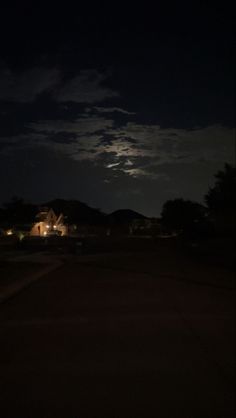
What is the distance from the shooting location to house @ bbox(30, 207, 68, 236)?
76312mm

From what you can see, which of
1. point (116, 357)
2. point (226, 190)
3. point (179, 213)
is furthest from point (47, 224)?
point (116, 357)

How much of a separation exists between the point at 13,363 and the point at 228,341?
384 centimetres

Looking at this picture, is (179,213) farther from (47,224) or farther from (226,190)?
(226,190)

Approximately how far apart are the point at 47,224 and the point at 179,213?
24505mm

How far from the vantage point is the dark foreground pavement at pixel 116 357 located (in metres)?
5.82

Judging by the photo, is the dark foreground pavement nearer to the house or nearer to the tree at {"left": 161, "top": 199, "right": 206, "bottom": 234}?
the house

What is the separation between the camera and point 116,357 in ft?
25.6

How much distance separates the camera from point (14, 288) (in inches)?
668

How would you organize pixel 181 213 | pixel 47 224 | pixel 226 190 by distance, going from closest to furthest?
pixel 226 190, pixel 47 224, pixel 181 213

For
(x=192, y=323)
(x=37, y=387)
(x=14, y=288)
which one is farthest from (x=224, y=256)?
(x=37, y=387)

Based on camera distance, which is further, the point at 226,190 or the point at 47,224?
the point at 47,224

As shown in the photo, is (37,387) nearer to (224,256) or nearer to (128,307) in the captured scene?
(128,307)

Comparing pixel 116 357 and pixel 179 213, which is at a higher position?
pixel 179 213

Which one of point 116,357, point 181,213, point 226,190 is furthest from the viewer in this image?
point 181,213
